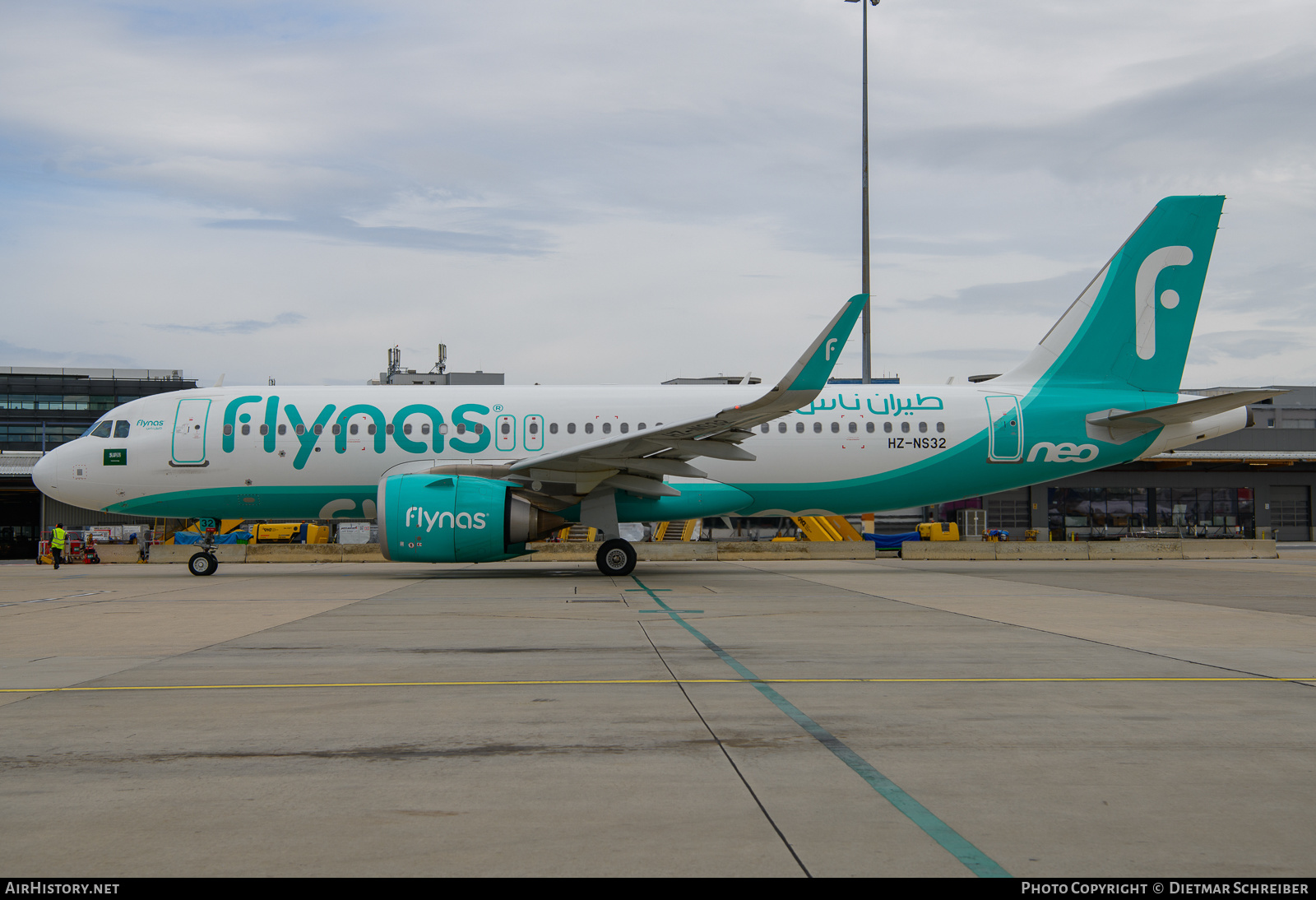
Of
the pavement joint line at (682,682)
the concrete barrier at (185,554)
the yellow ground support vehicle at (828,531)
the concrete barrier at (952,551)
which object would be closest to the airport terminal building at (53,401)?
the concrete barrier at (185,554)

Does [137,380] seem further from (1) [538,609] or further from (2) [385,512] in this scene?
(1) [538,609]

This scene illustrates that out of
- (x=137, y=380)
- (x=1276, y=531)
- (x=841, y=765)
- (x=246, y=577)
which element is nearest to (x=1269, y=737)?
(x=841, y=765)

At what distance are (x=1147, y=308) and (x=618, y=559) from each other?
39.9 feet

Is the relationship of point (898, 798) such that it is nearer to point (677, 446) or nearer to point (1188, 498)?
point (677, 446)

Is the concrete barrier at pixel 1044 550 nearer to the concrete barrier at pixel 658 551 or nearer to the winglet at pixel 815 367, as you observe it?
the concrete barrier at pixel 658 551

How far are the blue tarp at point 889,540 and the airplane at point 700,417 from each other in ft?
39.4

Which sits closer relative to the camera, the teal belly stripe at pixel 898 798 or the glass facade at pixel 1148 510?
the teal belly stripe at pixel 898 798

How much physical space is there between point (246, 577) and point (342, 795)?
15.9 meters

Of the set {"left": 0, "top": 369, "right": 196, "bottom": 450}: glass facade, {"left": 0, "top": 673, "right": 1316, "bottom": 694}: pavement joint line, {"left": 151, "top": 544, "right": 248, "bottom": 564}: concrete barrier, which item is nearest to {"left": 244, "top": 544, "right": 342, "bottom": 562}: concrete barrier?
{"left": 151, "top": 544, "right": 248, "bottom": 564}: concrete barrier

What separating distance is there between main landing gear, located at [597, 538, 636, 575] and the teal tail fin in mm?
9383

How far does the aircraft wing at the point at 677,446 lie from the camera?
1400cm

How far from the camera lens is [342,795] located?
12.8 feet

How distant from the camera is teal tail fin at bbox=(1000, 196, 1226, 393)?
18844mm

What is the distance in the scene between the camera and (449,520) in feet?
51.2
